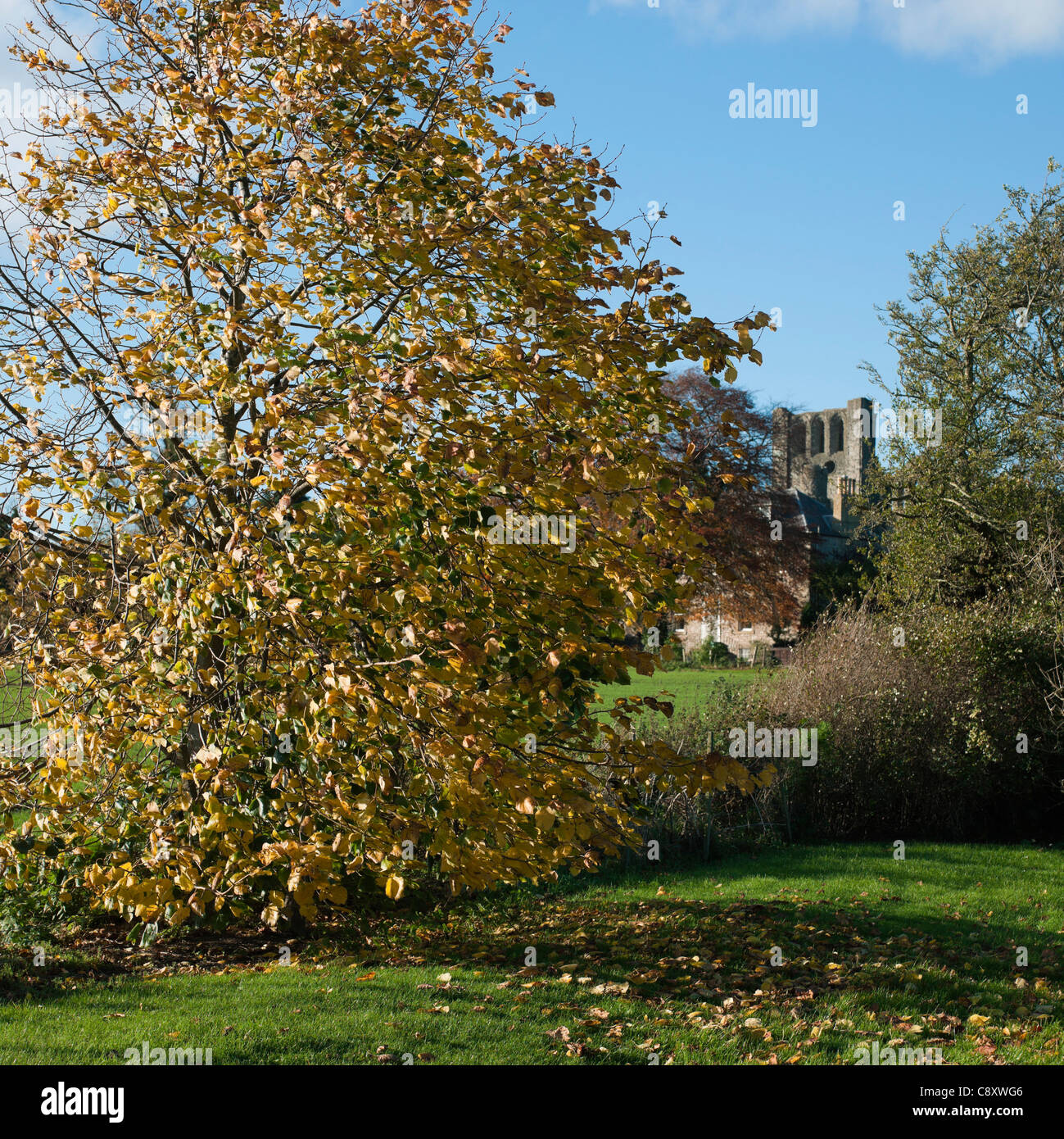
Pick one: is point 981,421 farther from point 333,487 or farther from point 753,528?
point 753,528

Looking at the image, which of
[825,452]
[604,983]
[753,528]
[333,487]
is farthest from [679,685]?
[825,452]

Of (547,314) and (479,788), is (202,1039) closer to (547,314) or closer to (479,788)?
(479,788)

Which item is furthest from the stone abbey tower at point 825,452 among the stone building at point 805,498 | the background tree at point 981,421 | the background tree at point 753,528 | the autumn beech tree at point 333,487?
the autumn beech tree at point 333,487

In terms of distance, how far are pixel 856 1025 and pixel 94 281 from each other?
685 centimetres

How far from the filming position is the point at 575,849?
693cm

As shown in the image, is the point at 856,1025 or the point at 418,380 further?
the point at 856,1025

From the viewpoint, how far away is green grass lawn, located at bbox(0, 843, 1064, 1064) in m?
5.22

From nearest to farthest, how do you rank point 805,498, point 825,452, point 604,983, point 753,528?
point 604,983, point 753,528, point 805,498, point 825,452

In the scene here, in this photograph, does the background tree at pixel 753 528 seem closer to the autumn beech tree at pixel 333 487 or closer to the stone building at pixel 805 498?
the stone building at pixel 805 498

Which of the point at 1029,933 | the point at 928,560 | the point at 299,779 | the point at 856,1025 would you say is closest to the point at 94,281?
the point at 299,779

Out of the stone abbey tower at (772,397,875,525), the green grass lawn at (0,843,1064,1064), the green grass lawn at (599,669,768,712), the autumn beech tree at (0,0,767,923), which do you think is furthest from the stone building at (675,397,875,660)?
the autumn beech tree at (0,0,767,923)

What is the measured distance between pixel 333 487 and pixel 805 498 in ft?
156

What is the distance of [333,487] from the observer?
4.62 meters

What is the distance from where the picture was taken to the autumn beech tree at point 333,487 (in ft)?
15.7
